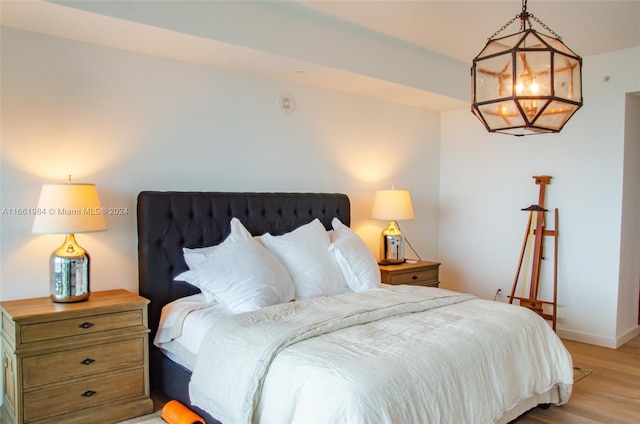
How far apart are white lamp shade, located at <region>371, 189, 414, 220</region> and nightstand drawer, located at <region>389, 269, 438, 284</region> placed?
0.52 metres

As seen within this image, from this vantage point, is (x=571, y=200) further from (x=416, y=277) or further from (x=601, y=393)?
(x=601, y=393)

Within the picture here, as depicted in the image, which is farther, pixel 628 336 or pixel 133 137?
pixel 628 336

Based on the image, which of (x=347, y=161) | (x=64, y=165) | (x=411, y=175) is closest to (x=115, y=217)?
(x=64, y=165)

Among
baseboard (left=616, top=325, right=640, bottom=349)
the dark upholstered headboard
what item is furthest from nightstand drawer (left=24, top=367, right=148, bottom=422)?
baseboard (left=616, top=325, right=640, bottom=349)

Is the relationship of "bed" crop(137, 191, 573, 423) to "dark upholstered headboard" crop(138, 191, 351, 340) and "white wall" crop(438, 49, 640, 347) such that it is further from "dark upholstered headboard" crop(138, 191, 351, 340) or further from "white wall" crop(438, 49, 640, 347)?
"white wall" crop(438, 49, 640, 347)

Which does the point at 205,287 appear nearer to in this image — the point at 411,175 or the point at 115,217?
the point at 115,217

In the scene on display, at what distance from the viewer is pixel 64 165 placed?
2.88 meters

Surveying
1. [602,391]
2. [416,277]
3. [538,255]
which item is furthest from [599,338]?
[416,277]

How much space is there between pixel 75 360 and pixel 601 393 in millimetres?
3354

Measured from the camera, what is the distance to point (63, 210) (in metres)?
2.54

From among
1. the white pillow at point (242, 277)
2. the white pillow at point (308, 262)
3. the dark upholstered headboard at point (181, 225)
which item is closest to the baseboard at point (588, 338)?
the white pillow at point (308, 262)

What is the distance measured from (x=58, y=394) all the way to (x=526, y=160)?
438 centimetres

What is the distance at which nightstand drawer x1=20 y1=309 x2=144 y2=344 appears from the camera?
2350mm

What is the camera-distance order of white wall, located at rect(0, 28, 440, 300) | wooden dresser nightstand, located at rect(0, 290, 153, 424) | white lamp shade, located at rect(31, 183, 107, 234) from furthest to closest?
white wall, located at rect(0, 28, 440, 300)
white lamp shade, located at rect(31, 183, 107, 234)
wooden dresser nightstand, located at rect(0, 290, 153, 424)
